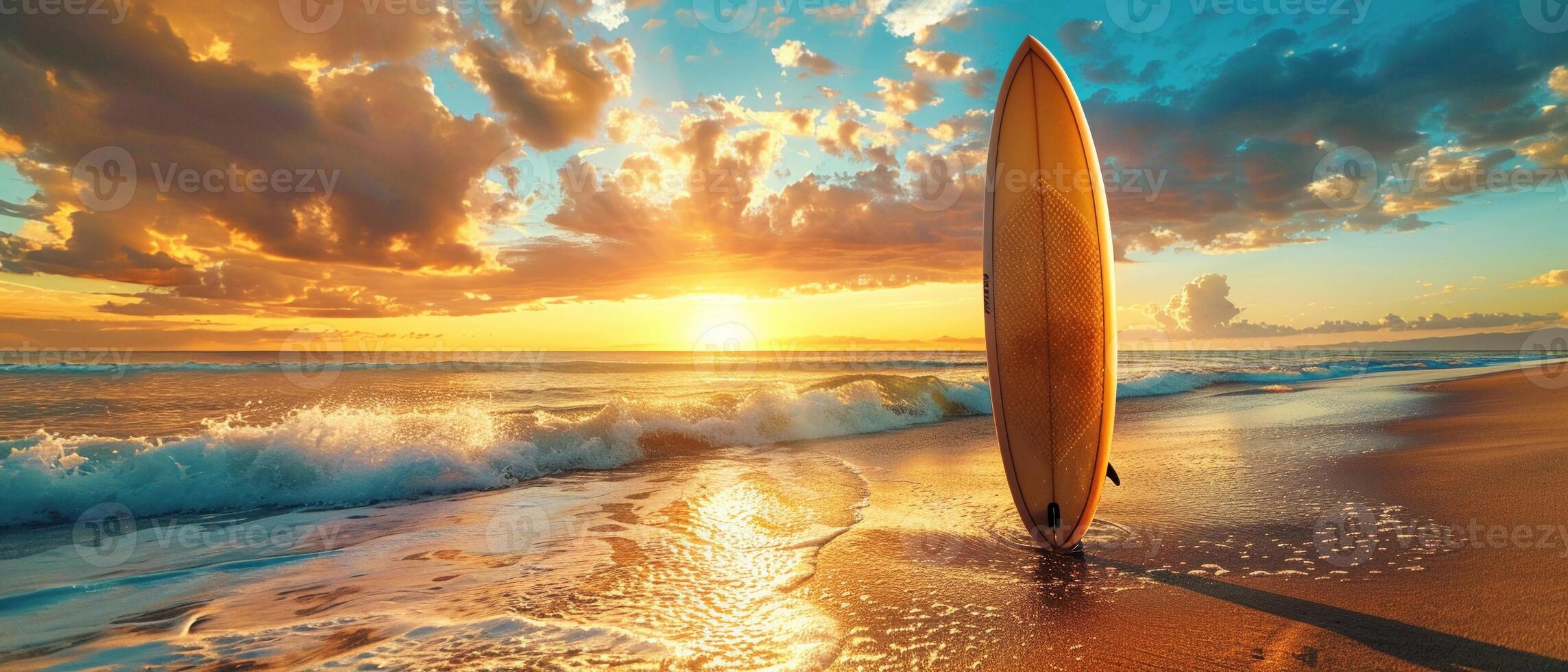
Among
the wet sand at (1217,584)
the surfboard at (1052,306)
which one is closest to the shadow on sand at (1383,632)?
the wet sand at (1217,584)

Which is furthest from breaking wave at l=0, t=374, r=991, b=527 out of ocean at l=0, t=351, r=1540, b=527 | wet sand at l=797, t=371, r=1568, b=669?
wet sand at l=797, t=371, r=1568, b=669

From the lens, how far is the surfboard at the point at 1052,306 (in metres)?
3.91

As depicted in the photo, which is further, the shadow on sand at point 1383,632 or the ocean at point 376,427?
the ocean at point 376,427

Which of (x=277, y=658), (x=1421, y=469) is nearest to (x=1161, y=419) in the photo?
(x=1421, y=469)

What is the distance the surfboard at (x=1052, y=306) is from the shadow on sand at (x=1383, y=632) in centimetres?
74

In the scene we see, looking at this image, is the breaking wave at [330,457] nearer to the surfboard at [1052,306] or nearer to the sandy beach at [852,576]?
the sandy beach at [852,576]

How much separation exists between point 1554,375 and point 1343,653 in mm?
24136

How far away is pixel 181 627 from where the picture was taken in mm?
3266

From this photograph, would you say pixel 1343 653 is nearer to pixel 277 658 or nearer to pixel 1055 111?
pixel 1055 111

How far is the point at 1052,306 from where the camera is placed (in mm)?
3934

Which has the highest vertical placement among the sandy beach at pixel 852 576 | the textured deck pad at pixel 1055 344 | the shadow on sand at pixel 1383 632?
the textured deck pad at pixel 1055 344

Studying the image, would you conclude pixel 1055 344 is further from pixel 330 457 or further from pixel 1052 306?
pixel 330 457

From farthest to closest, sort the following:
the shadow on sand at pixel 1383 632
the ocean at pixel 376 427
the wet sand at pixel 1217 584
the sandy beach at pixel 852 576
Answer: the ocean at pixel 376 427, the sandy beach at pixel 852 576, the wet sand at pixel 1217 584, the shadow on sand at pixel 1383 632

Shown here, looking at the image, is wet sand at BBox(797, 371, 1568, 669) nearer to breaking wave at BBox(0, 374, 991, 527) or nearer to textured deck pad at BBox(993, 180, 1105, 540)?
textured deck pad at BBox(993, 180, 1105, 540)
